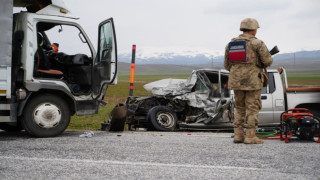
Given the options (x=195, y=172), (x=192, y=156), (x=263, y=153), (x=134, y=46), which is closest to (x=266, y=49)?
(x=263, y=153)

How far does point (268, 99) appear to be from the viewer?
33.5 feet

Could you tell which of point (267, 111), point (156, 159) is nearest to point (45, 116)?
point (156, 159)

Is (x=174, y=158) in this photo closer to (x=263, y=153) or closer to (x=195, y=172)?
(x=195, y=172)

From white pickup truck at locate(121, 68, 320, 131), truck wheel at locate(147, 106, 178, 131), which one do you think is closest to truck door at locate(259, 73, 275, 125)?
white pickup truck at locate(121, 68, 320, 131)

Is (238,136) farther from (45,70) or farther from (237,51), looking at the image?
(45,70)

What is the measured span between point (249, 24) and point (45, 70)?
12.3 feet

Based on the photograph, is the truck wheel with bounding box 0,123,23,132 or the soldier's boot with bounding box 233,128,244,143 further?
the truck wheel with bounding box 0,123,23,132

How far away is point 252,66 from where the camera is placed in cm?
689

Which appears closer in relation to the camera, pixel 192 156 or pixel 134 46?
pixel 192 156

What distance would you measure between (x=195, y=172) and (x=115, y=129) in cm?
478

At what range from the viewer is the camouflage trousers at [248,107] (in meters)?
6.89

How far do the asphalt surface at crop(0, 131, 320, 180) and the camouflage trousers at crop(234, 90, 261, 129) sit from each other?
0.41 metres

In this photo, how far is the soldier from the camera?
22.4ft

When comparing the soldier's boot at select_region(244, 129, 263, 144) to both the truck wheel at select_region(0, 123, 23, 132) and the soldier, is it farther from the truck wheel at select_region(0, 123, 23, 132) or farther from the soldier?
the truck wheel at select_region(0, 123, 23, 132)
